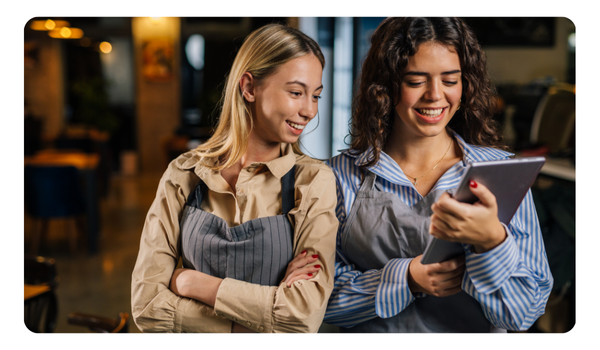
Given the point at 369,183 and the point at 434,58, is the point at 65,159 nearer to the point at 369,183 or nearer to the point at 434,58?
the point at 369,183

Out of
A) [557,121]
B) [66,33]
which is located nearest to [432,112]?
[557,121]

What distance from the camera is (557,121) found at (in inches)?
120

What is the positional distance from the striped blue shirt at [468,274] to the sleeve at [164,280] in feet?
1.05

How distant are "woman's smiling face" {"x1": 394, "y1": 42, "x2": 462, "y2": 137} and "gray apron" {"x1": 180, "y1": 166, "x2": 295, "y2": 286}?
1.14 ft

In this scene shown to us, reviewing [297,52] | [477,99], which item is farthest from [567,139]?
[297,52]

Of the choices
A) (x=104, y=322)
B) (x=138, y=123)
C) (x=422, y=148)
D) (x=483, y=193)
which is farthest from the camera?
(x=138, y=123)

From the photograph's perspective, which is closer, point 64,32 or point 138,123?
point 64,32

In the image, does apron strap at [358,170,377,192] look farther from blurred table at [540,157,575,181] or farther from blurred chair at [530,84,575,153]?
blurred chair at [530,84,575,153]

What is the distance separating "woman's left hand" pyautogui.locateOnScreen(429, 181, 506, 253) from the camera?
0.90m

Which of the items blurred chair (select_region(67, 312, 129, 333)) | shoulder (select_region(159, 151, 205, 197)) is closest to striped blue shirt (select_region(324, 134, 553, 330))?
shoulder (select_region(159, 151, 205, 197))

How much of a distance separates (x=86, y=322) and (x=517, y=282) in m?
1.48

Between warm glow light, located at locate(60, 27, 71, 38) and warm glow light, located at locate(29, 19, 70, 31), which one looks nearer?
warm glow light, located at locate(29, 19, 70, 31)

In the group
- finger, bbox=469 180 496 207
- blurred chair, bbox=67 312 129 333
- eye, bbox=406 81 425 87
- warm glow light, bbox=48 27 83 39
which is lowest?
blurred chair, bbox=67 312 129 333

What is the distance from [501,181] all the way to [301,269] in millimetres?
471
